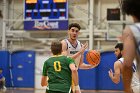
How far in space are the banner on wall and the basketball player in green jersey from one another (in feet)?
37.4

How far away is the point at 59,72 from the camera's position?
507 cm

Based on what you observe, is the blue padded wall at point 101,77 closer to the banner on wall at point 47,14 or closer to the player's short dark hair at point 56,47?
the banner on wall at point 47,14

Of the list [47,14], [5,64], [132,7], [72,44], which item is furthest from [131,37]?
[5,64]

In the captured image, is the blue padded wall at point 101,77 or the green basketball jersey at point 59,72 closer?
the green basketball jersey at point 59,72

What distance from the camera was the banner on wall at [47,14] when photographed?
16453mm

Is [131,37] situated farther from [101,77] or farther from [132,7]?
[101,77]

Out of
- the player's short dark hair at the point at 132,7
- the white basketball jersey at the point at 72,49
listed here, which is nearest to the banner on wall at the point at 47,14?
the white basketball jersey at the point at 72,49

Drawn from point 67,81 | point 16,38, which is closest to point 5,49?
point 16,38

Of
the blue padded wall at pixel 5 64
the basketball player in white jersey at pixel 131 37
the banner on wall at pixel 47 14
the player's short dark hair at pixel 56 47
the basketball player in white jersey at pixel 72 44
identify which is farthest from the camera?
the blue padded wall at pixel 5 64

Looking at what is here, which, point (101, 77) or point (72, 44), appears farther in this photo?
point (101, 77)

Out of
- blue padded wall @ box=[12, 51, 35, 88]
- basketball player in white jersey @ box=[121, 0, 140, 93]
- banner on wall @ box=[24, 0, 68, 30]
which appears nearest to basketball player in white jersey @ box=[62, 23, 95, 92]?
basketball player in white jersey @ box=[121, 0, 140, 93]

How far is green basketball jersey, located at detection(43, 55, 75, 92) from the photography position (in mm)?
5024

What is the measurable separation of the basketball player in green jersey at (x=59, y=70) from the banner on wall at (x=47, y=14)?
37.4ft

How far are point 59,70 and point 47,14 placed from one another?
12060 mm
